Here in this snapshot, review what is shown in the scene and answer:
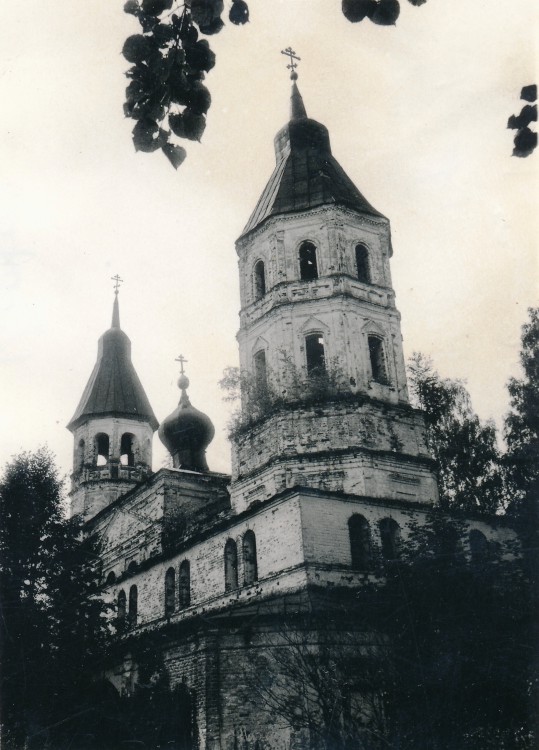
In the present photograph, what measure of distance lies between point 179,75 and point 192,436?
24536 mm

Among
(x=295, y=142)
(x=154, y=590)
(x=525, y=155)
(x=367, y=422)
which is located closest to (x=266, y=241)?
(x=295, y=142)

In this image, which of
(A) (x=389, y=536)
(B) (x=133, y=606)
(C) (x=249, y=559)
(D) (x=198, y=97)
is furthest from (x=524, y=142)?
(B) (x=133, y=606)

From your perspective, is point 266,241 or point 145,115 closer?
point 145,115

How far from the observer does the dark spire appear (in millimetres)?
28297

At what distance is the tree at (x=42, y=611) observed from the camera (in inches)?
692

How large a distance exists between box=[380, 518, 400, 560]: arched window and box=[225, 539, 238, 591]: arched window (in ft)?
12.1

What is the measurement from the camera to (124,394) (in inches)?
1315

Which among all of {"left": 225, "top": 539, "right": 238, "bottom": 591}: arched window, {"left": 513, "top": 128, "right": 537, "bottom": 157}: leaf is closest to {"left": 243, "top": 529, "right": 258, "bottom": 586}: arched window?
{"left": 225, "top": 539, "right": 238, "bottom": 591}: arched window

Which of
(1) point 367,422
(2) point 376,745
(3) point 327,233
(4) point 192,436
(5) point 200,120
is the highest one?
(3) point 327,233

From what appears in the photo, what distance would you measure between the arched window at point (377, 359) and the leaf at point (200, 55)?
1674 cm

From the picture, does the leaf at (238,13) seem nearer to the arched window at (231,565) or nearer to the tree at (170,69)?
the tree at (170,69)

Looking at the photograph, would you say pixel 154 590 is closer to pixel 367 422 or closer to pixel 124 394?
pixel 367 422

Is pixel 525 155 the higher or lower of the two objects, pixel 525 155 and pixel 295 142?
the lower

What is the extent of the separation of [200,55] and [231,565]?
16.9 metres
